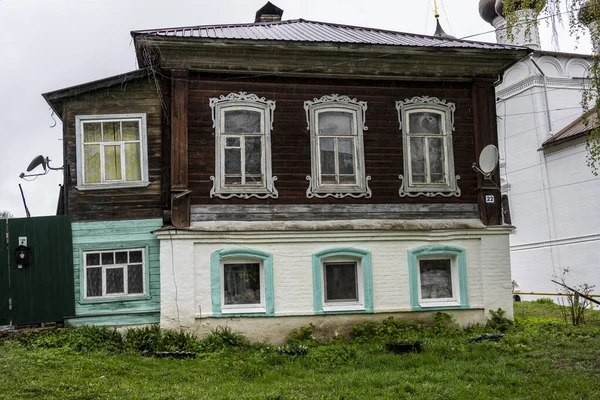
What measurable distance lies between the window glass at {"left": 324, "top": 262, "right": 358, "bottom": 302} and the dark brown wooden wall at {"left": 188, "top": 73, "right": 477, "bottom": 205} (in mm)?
1358

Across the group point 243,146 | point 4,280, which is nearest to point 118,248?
point 4,280

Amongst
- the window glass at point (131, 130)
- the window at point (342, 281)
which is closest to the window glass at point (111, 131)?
the window glass at point (131, 130)

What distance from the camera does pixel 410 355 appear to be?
34.7 ft

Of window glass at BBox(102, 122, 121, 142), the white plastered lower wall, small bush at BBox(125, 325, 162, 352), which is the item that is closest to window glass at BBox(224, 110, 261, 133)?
the white plastered lower wall

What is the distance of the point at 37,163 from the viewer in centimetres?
1392

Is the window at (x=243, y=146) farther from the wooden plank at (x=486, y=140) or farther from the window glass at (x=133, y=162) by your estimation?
the wooden plank at (x=486, y=140)

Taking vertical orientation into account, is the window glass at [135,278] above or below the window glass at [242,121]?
below

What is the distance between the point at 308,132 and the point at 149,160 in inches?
131

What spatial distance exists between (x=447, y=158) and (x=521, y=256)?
563 inches

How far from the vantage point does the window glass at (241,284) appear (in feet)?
42.3

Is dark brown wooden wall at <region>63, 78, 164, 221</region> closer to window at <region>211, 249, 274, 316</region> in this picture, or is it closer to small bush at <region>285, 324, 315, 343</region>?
window at <region>211, 249, 274, 316</region>

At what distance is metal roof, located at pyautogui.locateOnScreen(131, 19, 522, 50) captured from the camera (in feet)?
43.6

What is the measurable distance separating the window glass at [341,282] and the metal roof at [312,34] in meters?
4.64

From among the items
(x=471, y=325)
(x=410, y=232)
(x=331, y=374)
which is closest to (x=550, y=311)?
(x=471, y=325)
